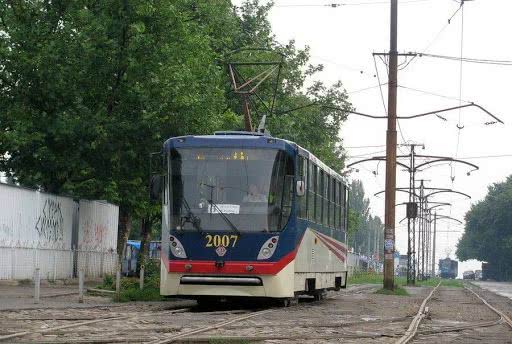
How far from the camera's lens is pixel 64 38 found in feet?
108

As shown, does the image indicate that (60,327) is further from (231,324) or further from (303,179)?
(303,179)

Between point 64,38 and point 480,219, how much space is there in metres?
119

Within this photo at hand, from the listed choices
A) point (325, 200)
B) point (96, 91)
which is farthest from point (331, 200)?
point (96, 91)

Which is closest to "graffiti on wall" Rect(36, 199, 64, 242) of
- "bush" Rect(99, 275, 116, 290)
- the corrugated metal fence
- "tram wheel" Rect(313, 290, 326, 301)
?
the corrugated metal fence

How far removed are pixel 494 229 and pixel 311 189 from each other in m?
123

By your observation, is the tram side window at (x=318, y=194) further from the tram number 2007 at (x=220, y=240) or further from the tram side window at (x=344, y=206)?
the tram side window at (x=344, y=206)

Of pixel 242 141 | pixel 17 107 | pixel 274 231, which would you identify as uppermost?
pixel 17 107

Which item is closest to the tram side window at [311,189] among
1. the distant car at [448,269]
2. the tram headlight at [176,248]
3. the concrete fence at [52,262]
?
the tram headlight at [176,248]

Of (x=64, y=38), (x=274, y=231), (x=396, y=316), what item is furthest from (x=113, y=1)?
(x=396, y=316)

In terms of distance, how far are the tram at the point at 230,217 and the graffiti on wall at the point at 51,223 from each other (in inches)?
448

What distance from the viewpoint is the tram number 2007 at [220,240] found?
69.1 ft

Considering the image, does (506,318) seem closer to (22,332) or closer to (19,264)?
(22,332)

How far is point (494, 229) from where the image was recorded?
470 ft

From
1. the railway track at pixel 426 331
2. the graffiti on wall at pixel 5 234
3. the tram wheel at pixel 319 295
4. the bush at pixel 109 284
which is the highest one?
the graffiti on wall at pixel 5 234
